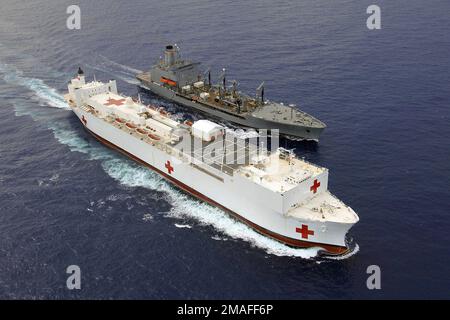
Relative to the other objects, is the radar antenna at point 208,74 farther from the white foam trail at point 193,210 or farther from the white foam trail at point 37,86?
the white foam trail at point 193,210

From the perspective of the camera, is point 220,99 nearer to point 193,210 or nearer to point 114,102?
point 114,102

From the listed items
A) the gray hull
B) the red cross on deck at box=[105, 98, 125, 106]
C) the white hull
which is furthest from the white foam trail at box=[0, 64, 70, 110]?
the white hull

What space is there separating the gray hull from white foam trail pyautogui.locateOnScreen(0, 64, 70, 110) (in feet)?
43.3

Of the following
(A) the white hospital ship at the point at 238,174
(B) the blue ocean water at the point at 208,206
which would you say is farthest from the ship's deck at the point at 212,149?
(B) the blue ocean water at the point at 208,206

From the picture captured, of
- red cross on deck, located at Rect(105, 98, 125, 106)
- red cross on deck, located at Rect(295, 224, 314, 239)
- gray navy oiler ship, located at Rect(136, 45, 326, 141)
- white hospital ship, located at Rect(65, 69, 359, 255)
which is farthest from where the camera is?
red cross on deck, located at Rect(105, 98, 125, 106)

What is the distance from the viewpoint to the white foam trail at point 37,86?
68.6 metres

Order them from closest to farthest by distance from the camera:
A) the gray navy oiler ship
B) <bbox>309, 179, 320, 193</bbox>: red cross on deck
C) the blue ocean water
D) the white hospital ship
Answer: the blue ocean water
the white hospital ship
<bbox>309, 179, 320, 193</bbox>: red cross on deck
the gray navy oiler ship

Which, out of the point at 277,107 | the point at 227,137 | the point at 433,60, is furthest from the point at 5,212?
the point at 433,60

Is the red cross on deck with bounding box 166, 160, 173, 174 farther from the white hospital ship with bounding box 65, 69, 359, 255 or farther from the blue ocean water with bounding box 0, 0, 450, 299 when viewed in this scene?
the blue ocean water with bounding box 0, 0, 450, 299

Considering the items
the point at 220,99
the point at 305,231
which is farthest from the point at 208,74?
the point at 305,231

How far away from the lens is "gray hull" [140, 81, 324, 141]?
5759cm

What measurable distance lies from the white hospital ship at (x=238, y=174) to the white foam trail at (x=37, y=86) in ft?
39.9

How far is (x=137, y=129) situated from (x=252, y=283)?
79.8 ft
